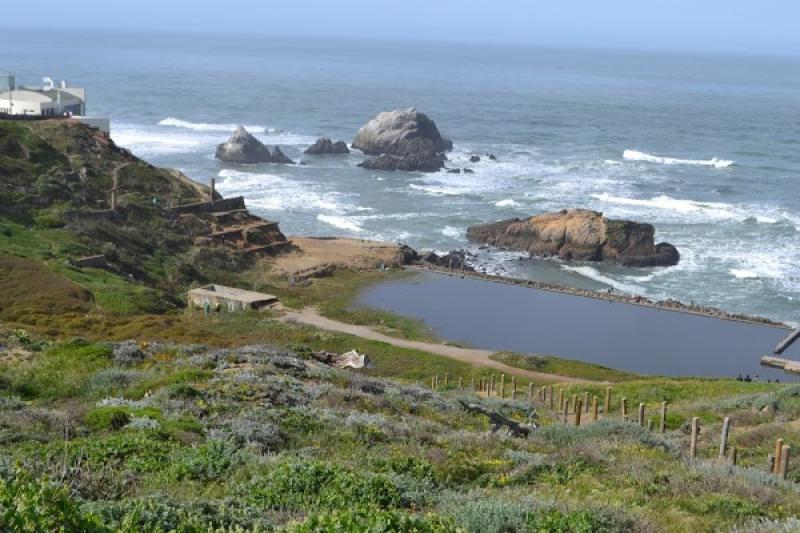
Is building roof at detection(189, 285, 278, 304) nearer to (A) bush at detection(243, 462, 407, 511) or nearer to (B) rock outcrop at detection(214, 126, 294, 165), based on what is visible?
(A) bush at detection(243, 462, 407, 511)

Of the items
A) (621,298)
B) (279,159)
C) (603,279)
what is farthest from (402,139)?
(621,298)

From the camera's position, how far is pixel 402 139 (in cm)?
10194

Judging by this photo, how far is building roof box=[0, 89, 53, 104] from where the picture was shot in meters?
74.9

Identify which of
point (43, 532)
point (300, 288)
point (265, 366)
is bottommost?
point (300, 288)

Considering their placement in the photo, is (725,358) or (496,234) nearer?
Answer: (725,358)

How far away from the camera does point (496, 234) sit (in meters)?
65.6

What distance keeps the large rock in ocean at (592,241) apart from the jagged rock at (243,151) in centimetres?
3564

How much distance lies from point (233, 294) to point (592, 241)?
86.8ft

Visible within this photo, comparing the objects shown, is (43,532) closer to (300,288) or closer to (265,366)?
(265,366)

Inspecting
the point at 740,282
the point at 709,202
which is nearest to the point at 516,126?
the point at 709,202

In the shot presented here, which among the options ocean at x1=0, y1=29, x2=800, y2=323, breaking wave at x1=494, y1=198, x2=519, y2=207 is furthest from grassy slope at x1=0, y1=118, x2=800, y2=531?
breaking wave at x1=494, y1=198, x2=519, y2=207

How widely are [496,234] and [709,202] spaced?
898 inches

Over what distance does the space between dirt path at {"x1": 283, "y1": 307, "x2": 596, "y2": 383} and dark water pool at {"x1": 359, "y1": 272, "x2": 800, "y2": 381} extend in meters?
3.66

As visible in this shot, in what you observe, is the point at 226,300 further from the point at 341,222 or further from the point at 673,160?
the point at 673,160
